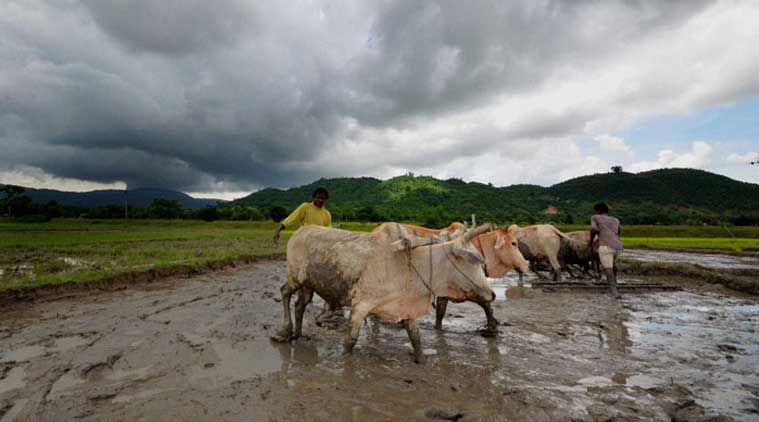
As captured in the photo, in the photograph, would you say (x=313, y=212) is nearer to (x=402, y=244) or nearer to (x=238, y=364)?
(x=402, y=244)

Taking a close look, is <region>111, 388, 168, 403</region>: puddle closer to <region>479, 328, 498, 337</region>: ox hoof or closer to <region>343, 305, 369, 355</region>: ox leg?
<region>343, 305, 369, 355</region>: ox leg

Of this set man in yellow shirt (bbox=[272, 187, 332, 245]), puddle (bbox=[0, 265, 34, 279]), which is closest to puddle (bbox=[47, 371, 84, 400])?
man in yellow shirt (bbox=[272, 187, 332, 245])

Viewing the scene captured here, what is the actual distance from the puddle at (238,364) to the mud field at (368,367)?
3cm

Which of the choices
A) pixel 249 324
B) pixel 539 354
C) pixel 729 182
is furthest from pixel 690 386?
pixel 729 182

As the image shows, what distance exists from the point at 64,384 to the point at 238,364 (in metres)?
1.93

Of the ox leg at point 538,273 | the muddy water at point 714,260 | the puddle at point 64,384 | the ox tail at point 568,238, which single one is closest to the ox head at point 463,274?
the puddle at point 64,384

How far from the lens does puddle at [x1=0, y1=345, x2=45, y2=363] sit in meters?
5.15

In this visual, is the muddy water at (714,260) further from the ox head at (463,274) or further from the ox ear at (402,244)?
the ox ear at (402,244)

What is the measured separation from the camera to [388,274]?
5508 mm

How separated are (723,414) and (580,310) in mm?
5460

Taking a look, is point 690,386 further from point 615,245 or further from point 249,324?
point 249,324

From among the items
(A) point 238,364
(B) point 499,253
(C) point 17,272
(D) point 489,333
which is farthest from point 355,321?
(C) point 17,272

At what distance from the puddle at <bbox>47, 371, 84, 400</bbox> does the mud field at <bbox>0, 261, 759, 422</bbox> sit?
25 mm

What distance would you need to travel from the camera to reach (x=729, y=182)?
8988cm
